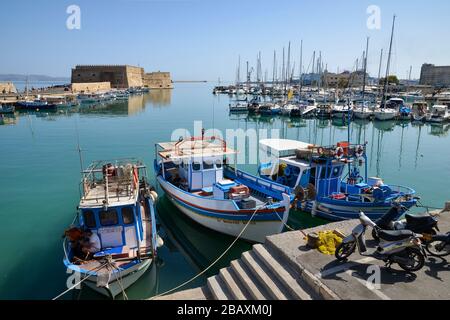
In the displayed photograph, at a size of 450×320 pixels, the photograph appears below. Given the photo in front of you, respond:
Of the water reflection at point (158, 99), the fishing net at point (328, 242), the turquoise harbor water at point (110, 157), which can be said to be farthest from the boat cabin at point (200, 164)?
the water reflection at point (158, 99)

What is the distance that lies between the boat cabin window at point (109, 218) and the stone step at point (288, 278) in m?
4.87

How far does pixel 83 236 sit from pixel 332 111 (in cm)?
5297

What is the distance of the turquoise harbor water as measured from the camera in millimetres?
11109

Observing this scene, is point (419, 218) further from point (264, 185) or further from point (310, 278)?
point (264, 185)

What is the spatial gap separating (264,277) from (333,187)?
9105mm

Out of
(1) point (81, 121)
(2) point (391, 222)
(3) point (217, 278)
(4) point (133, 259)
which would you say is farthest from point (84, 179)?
(1) point (81, 121)

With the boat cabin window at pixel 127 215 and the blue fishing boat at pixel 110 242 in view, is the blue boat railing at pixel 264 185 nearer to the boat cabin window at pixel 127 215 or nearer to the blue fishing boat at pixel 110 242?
the blue fishing boat at pixel 110 242

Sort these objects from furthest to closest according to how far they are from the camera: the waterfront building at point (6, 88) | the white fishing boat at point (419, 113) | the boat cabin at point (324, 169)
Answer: the waterfront building at point (6, 88) < the white fishing boat at point (419, 113) < the boat cabin at point (324, 169)

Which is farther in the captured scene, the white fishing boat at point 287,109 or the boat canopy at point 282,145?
the white fishing boat at point 287,109

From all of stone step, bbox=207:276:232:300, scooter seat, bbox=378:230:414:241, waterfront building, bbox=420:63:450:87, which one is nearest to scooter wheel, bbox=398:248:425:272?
scooter seat, bbox=378:230:414:241

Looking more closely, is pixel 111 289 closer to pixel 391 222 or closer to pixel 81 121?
pixel 391 222

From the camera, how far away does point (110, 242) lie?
34.1 feet

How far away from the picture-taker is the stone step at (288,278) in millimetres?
6615

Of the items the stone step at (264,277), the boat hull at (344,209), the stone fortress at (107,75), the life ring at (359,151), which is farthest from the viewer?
the stone fortress at (107,75)
